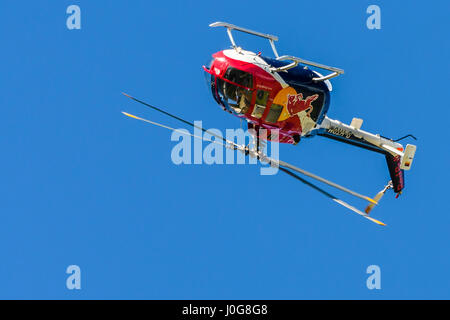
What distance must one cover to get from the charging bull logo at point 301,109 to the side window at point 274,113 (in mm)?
412

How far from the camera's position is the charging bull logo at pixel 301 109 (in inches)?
1001

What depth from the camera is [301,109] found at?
1021 inches

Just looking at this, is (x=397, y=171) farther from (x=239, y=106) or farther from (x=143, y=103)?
(x=143, y=103)

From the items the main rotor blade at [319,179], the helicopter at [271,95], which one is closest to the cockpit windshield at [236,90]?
the helicopter at [271,95]

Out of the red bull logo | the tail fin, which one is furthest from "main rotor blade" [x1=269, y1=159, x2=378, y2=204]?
the tail fin

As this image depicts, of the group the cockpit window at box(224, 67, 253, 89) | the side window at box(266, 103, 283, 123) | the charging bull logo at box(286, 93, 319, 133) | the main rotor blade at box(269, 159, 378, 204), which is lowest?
the main rotor blade at box(269, 159, 378, 204)

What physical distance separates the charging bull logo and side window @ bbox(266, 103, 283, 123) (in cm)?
41

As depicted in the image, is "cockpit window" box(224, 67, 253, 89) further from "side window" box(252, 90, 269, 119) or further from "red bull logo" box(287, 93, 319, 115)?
"red bull logo" box(287, 93, 319, 115)

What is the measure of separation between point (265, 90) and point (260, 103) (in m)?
0.54

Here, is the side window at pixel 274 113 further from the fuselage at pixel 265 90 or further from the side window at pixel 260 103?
the side window at pixel 260 103

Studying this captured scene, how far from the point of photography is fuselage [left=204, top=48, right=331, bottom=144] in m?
24.3

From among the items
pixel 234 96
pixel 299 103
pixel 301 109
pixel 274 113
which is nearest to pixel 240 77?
pixel 234 96

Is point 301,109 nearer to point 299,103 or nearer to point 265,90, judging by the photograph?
point 299,103

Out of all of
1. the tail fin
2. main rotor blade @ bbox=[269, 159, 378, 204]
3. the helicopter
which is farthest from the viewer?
the tail fin
